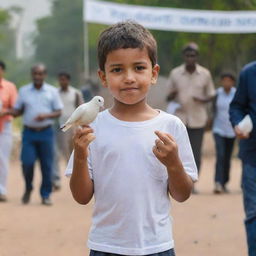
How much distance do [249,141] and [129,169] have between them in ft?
7.37

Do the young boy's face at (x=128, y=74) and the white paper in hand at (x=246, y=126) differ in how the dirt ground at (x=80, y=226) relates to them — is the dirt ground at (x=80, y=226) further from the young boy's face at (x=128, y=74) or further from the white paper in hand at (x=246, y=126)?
the young boy's face at (x=128, y=74)

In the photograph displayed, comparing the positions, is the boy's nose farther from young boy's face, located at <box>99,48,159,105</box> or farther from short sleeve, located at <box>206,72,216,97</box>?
short sleeve, located at <box>206,72,216,97</box>

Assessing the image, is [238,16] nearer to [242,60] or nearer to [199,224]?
[199,224]

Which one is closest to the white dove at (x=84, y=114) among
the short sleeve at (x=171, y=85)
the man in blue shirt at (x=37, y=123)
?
the man in blue shirt at (x=37, y=123)

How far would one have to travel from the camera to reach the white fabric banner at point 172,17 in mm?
16422

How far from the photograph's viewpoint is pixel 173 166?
3.47m

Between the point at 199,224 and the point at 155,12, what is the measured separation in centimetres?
869

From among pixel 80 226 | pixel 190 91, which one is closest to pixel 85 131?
pixel 80 226

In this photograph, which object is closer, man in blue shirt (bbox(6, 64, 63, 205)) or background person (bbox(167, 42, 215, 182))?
man in blue shirt (bbox(6, 64, 63, 205))

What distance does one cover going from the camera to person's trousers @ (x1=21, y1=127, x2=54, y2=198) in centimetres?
1080

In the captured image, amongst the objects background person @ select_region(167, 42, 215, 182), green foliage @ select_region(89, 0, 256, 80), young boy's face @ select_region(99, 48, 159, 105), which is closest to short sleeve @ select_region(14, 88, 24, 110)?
background person @ select_region(167, 42, 215, 182)

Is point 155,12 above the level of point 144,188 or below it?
above

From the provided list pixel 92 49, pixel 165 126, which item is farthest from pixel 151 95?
pixel 92 49

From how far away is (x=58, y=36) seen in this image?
57.8 metres
